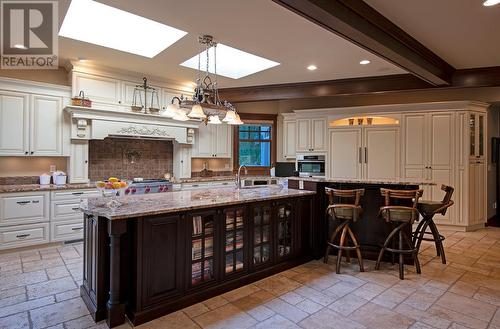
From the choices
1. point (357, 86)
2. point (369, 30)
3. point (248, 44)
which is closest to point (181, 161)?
point (248, 44)

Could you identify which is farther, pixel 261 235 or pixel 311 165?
pixel 311 165

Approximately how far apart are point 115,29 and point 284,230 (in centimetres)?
322

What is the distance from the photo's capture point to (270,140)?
24.6 ft

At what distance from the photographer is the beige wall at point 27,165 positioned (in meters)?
4.50

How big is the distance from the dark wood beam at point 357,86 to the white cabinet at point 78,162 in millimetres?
2782

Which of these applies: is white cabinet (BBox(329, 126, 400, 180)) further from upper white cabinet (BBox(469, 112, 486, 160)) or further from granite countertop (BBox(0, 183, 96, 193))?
granite countertop (BBox(0, 183, 96, 193))

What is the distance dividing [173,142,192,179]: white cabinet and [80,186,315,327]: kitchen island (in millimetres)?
2849

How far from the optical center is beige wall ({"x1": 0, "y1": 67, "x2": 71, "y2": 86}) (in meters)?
4.54

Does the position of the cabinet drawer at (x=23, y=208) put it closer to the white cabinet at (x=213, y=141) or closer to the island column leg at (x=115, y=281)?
the island column leg at (x=115, y=281)

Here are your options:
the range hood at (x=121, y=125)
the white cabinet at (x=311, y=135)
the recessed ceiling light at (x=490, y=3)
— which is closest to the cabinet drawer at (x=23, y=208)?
the range hood at (x=121, y=125)

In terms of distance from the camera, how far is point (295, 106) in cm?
736

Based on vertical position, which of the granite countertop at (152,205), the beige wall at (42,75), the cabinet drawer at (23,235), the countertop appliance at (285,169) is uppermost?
the beige wall at (42,75)

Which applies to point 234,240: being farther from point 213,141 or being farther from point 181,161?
point 213,141

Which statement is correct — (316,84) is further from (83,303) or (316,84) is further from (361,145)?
(83,303)
